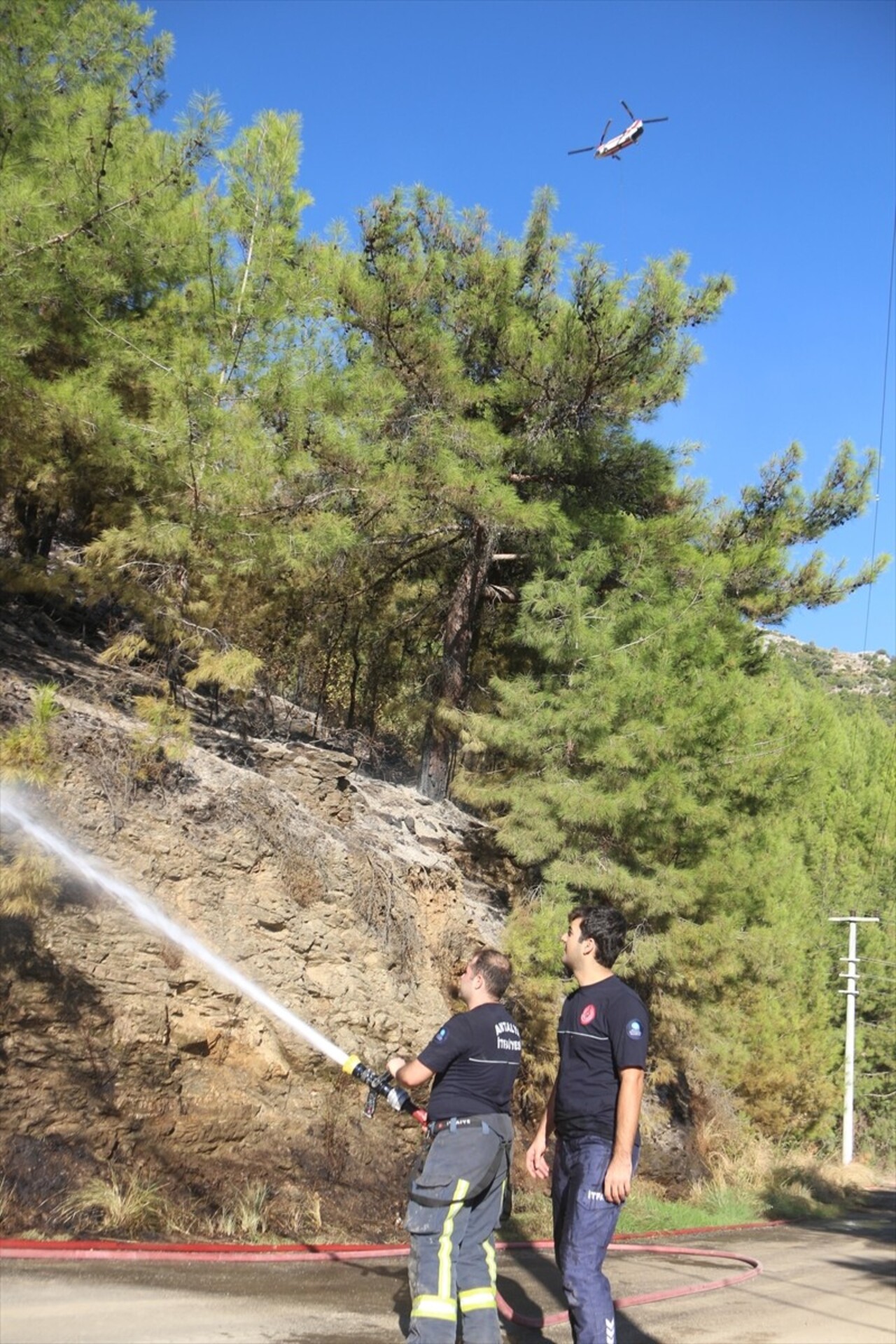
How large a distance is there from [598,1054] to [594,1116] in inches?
9.4

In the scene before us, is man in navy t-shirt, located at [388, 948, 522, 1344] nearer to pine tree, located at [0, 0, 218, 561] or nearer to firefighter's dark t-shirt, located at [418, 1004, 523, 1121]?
firefighter's dark t-shirt, located at [418, 1004, 523, 1121]

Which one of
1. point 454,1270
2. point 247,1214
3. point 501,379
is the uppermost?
point 501,379

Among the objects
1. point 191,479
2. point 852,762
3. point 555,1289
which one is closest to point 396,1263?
point 555,1289

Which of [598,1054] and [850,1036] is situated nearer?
[598,1054]

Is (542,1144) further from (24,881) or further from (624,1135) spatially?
(24,881)

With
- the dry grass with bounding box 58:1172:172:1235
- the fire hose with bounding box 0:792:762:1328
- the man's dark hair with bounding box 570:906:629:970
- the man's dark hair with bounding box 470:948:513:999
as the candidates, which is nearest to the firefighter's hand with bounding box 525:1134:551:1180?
the fire hose with bounding box 0:792:762:1328

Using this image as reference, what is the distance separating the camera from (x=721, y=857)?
14.9 m

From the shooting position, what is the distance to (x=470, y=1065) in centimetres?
479

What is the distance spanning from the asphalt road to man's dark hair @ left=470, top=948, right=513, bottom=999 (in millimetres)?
1722

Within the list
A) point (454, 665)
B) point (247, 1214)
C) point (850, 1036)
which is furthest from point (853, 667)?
point (247, 1214)

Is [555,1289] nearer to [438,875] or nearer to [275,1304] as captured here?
[275,1304]

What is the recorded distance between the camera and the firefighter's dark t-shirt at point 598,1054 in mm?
4539

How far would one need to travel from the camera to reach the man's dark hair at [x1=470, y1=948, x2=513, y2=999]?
4906 mm

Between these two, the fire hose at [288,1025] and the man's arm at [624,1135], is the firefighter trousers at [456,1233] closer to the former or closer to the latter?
the fire hose at [288,1025]
